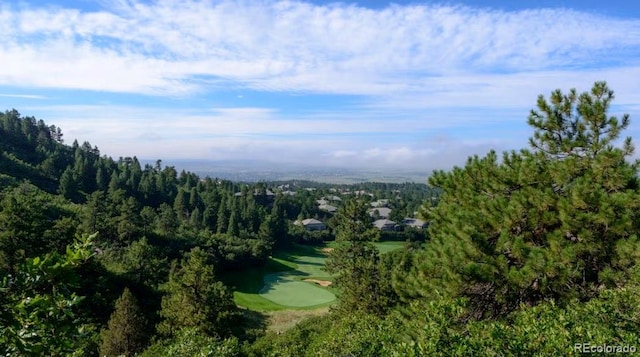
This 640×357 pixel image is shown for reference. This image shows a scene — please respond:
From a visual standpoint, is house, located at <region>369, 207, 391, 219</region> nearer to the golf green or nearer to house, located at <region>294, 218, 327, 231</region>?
house, located at <region>294, 218, 327, 231</region>

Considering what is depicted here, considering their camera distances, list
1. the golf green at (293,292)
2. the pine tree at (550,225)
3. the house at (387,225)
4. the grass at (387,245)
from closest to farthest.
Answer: the pine tree at (550,225) → the golf green at (293,292) → the grass at (387,245) → the house at (387,225)

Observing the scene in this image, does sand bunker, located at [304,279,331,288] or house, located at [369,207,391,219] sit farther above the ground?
house, located at [369,207,391,219]

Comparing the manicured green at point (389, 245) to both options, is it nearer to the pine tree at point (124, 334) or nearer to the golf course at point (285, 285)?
the golf course at point (285, 285)

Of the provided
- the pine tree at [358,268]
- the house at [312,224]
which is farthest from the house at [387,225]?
the pine tree at [358,268]

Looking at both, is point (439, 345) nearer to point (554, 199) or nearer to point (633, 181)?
point (554, 199)

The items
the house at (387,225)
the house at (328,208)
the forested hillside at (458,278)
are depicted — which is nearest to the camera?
the forested hillside at (458,278)

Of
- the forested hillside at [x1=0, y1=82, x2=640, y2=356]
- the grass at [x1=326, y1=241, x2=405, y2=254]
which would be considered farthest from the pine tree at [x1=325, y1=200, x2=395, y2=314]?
the grass at [x1=326, y1=241, x2=405, y2=254]

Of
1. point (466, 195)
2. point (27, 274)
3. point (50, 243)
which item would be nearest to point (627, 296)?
point (466, 195)
